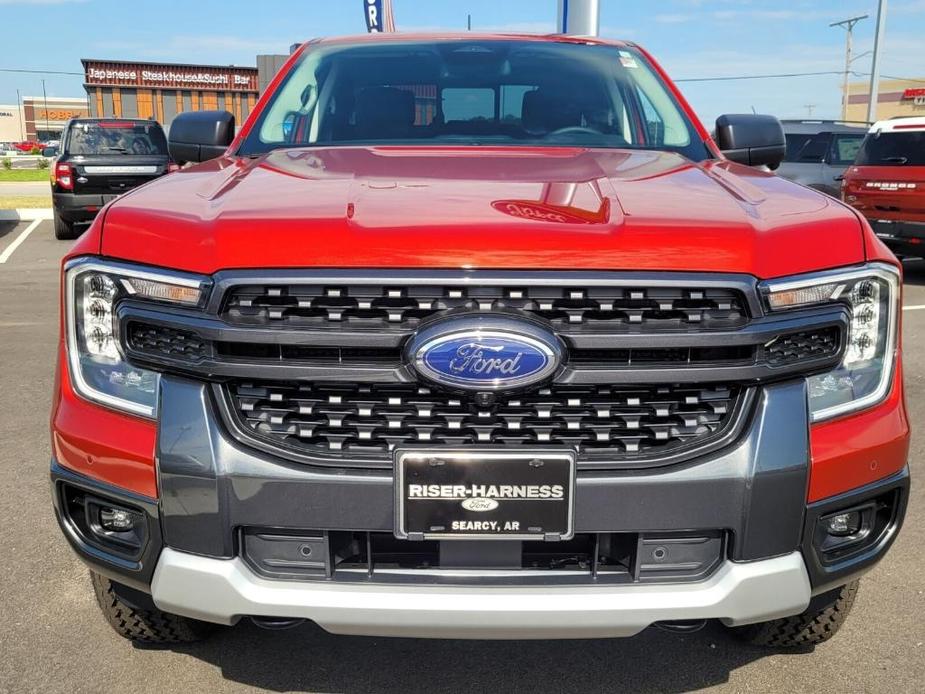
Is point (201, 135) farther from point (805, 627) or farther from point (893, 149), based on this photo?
point (893, 149)

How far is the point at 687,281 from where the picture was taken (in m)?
2.00

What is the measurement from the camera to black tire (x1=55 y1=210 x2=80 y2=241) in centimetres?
1417

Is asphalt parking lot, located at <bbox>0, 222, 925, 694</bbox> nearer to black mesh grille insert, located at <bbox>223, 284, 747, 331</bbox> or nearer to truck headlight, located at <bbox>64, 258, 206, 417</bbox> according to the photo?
truck headlight, located at <bbox>64, 258, 206, 417</bbox>

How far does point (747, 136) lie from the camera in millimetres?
3621

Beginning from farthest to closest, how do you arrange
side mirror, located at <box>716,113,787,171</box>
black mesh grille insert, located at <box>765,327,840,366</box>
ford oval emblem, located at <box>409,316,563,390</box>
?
side mirror, located at <box>716,113,787,171</box> < black mesh grille insert, located at <box>765,327,840,366</box> < ford oval emblem, located at <box>409,316,563,390</box>

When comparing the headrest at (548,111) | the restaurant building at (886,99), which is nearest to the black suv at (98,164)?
the headrest at (548,111)

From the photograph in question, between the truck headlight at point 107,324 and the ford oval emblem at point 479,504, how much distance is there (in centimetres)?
70

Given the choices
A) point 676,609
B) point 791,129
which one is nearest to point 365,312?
point 676,609

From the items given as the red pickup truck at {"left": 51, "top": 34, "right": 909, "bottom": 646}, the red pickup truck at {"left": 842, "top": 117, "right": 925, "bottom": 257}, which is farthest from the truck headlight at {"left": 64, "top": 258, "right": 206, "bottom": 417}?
the red pickup truck at {"left": 842, "top": 117, "right": 925, "bottom": 257}

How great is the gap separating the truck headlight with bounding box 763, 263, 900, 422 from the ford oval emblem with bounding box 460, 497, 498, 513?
2.38 ft

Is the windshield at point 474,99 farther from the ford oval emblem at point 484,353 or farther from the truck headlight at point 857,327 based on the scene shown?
the ford oval emblem at point 484,353

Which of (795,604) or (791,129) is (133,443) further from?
(791,129)

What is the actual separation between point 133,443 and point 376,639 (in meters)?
1.06

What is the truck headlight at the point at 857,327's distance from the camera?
2.08m
